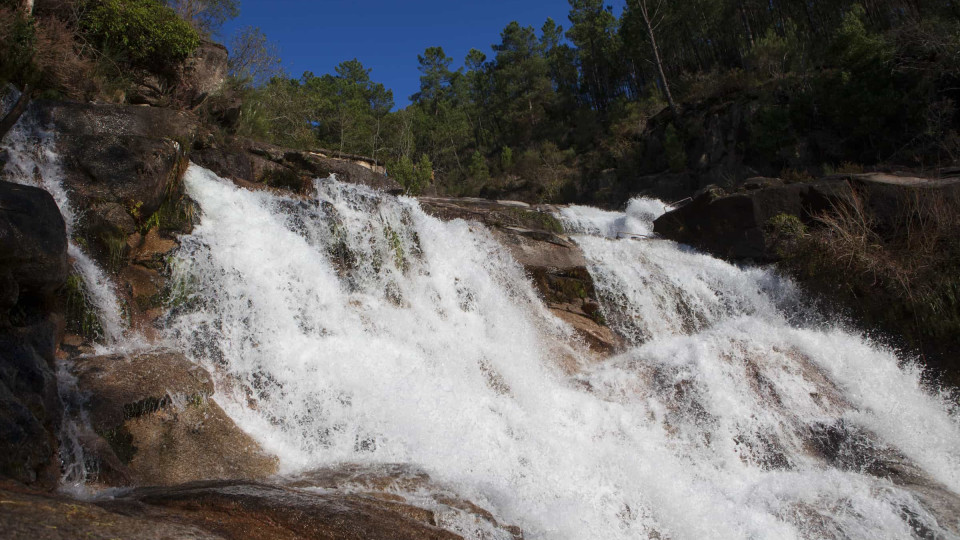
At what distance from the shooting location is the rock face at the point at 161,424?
Answer: 17.2 ft

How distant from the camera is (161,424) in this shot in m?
5.57

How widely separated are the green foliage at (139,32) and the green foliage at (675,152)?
21.1 metres

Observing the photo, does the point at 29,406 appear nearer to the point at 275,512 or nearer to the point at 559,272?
the point at 275,512

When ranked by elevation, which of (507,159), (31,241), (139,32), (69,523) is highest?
(507,159)

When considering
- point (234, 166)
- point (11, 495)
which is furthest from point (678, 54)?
point (11, 495)

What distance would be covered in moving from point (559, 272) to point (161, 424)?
777cm

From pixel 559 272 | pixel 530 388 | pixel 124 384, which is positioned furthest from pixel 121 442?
pixel 559 272

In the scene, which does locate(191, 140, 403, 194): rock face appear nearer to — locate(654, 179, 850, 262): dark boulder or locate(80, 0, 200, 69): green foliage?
locate(80, 0, 200, 69): green foliage

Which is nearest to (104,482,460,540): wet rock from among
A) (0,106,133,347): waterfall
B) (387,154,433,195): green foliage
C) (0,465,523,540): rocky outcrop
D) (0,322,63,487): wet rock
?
(0,465,523,540): rocky outcrop

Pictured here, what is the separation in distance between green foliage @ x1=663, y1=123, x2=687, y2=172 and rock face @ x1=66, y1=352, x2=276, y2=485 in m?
25.4

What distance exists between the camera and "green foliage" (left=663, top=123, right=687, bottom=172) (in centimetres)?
2750

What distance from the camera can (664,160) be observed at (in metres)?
29.5

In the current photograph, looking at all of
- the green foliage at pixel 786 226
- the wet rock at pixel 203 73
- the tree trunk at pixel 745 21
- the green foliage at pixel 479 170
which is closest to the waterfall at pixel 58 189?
the wet rock at pixel 203 73

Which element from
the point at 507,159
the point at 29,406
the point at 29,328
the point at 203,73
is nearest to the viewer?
the point at 29,406
